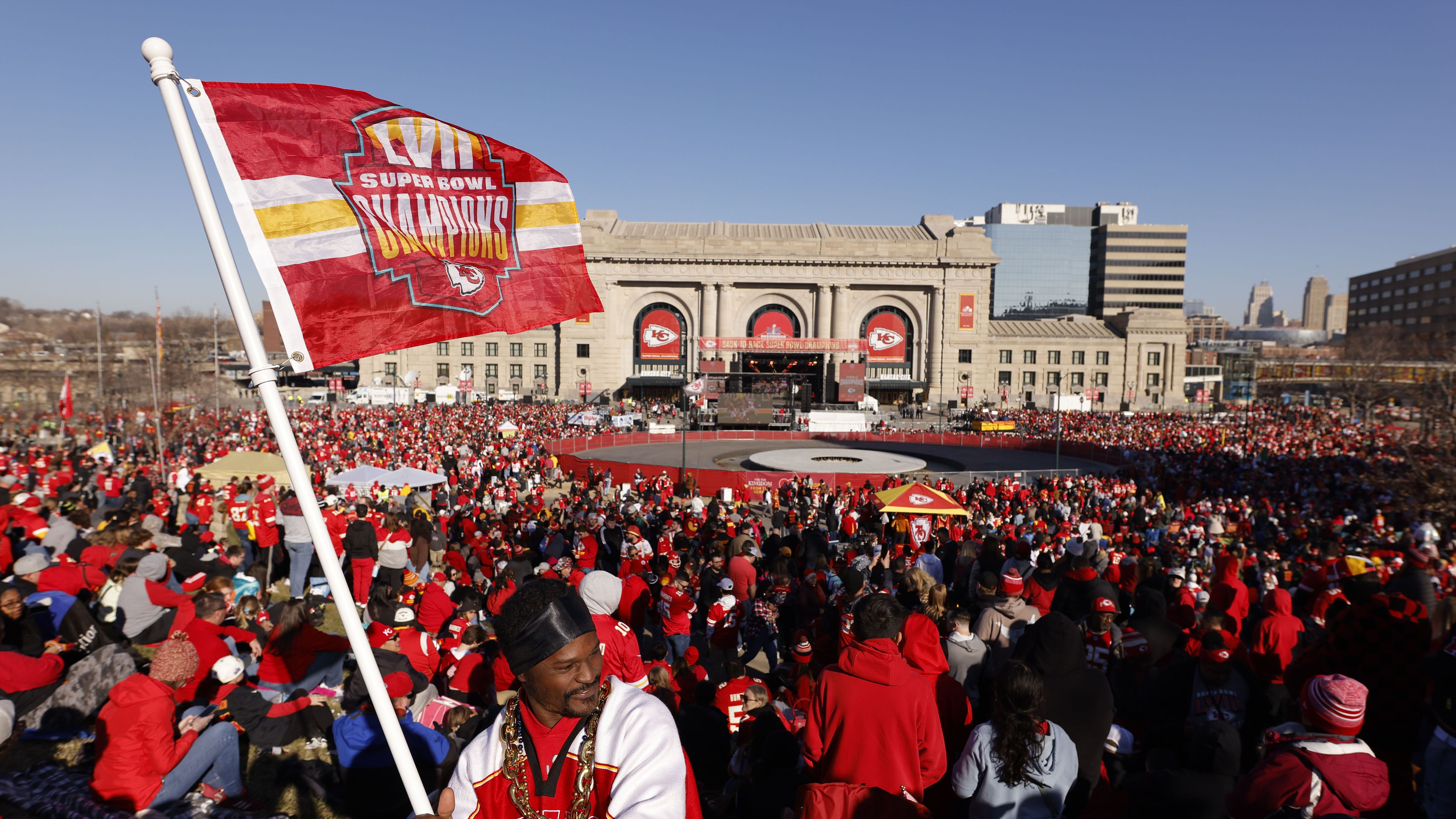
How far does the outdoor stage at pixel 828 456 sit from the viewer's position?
26.5 meters

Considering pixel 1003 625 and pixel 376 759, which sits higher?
pixel 1003 625

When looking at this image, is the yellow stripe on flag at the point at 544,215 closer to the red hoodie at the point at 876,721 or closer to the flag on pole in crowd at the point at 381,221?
the flag on pole in crowd at the point at 381,221

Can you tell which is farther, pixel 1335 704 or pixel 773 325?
pixel 773 325

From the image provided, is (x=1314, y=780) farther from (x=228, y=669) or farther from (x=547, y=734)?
(x=228, y=669)

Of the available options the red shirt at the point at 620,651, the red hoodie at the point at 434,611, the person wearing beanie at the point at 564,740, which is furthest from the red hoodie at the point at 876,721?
the red hoodie at the point at 434,611

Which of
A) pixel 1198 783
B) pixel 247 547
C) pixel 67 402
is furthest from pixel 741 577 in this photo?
pixel 67 402

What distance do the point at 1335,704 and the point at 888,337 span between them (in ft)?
239

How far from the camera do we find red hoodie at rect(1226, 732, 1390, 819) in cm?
343

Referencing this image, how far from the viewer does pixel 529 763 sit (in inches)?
94.3

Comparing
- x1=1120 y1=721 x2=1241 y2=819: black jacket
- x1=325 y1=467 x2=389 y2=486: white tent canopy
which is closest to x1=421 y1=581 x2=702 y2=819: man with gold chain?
x1=1120 y1=721 x2=1241 y2=819: black jacket

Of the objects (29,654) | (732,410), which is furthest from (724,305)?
(29,654)

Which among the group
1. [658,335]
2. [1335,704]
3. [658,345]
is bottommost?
[1335,704]

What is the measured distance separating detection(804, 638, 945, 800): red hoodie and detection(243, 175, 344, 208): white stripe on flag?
371 centimetres

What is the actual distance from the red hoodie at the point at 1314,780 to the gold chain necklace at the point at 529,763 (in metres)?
3.26
